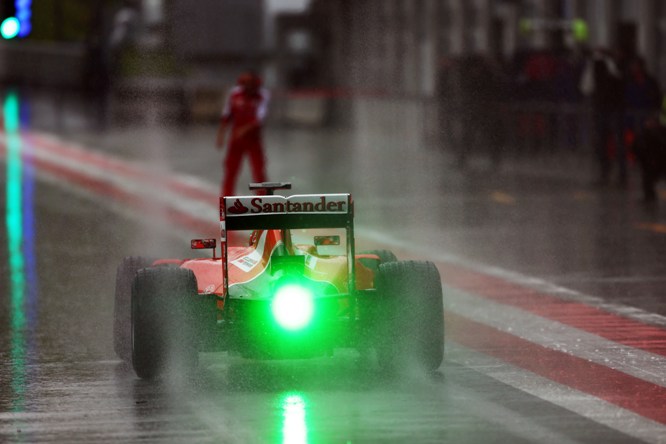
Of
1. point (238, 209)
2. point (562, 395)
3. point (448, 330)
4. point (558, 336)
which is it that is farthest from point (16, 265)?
point (562, 395)

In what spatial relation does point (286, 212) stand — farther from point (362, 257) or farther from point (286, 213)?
point (362, 257)

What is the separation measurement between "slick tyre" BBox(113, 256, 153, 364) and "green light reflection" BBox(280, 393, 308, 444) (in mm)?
1573

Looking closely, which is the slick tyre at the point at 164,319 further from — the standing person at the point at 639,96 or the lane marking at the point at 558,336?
the standing person at the point at 639,96

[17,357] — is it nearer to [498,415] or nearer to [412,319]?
[412,319]

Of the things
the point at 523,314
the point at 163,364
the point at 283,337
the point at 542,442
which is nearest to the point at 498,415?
the point at 542,442

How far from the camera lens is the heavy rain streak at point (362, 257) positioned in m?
9.37

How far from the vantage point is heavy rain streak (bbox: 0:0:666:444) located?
30.7ft

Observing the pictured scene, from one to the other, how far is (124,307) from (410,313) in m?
1.85

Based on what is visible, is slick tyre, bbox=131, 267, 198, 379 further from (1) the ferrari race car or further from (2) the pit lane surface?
(2) the pit lane surface

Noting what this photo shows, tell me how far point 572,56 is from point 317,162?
711cm

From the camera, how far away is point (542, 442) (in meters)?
8.37

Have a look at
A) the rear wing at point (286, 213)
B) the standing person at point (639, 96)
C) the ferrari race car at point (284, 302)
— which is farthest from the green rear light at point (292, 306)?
the standing person at point (639, 96)

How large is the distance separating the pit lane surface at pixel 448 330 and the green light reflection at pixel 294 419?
12 millimetres

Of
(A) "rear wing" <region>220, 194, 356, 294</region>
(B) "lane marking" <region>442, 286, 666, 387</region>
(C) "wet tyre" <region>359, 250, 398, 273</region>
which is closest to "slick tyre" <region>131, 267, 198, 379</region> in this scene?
(A) "rear wing" <region>220, 194, 356, 294</region>
